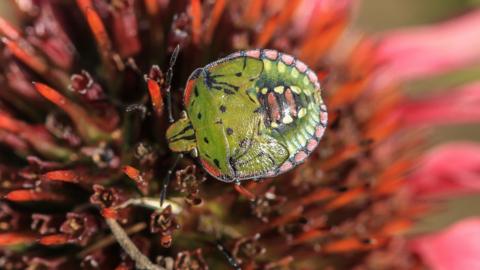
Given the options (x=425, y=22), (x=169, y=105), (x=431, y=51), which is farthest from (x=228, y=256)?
(x=425, y=22)

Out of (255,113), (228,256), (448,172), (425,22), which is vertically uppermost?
(425,22)

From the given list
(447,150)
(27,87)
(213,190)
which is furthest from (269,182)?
(447,150)

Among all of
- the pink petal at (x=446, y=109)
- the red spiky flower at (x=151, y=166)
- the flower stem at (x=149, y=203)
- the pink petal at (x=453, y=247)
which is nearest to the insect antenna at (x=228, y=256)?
the red spiky flower at (x=151, y=166)

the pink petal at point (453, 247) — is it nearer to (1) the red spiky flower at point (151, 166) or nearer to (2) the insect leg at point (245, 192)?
(1) the red spiky flower at point (151, 166)

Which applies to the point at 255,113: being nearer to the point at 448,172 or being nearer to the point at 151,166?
the point at 151,166

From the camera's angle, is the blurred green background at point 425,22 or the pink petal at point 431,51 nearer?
the pink petal at point 431,51
